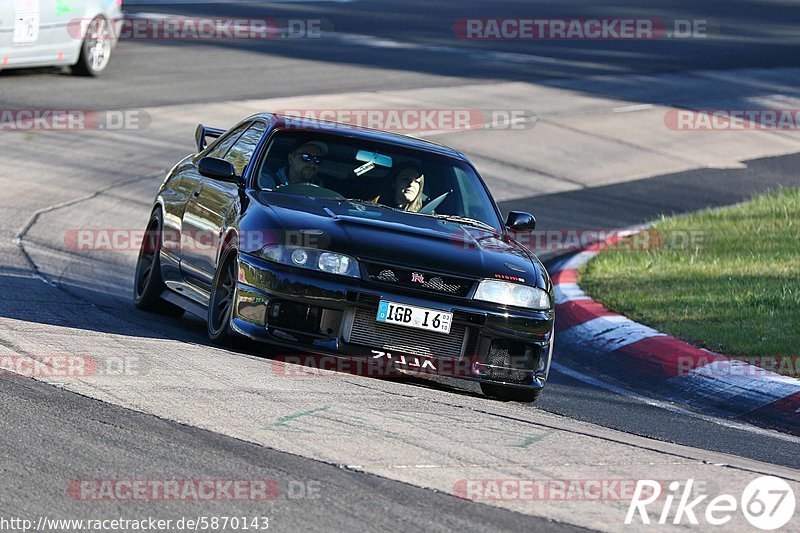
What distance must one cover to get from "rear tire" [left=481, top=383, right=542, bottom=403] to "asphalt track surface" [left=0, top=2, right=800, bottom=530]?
0.09 meters

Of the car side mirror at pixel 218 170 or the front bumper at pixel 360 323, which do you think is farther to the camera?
the car side mirror at pixel 218 170

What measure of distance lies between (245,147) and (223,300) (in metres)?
Result: 1.47

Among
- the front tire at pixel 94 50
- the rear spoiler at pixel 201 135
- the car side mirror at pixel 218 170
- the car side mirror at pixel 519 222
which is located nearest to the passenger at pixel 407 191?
the car side mirror at pixel 519 222

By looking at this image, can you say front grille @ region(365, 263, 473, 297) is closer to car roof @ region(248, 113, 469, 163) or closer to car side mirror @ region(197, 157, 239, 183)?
car side mirror @ region(197, 157, 239, 183)

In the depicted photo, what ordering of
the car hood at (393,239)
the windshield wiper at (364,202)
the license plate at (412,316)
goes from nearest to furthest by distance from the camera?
the license plate at (412,316) → the car hood at (393,239) → the windshield wiper at (364,202)

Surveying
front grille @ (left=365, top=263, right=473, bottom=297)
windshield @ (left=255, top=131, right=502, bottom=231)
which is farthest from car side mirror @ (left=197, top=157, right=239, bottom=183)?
front grille @ (left=365, top=263, right=473, bottom=297)

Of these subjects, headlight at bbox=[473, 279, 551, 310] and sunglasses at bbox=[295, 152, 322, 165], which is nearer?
headlight at bbox=[473, 279, 551, 310]

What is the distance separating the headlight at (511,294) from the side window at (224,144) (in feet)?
8.61

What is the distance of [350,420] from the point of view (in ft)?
20.6

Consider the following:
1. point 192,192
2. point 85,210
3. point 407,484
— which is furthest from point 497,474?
point 85,210

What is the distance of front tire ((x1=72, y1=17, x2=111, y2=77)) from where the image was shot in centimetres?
1997

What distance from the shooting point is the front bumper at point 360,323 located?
7.42 m

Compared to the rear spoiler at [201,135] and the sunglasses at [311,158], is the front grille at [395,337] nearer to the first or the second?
the sunglasses at [311,158]

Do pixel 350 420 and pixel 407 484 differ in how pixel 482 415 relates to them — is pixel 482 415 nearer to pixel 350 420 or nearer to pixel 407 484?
pixel 350 420
